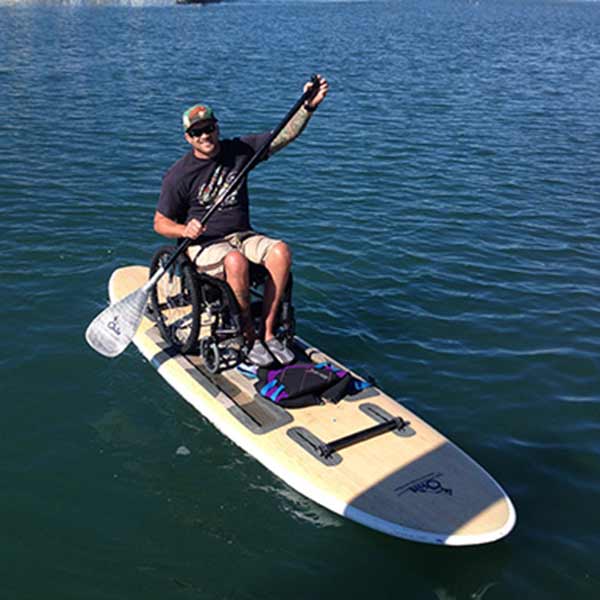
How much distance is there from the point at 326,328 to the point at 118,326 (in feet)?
9.14

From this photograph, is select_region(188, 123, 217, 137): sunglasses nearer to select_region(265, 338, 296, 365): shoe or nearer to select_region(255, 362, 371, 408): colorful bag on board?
select_region(265, 338, 296, 365): shoe

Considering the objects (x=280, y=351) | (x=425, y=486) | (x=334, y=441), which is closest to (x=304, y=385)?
(x=280, y=351)

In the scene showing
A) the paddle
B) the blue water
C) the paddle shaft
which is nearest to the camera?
the blue water

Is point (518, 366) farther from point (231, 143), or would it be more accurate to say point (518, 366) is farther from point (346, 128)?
point (346, 128)

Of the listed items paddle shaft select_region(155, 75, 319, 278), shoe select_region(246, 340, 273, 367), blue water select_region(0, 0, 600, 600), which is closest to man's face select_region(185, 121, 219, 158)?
paddle shaft select_region(155, 75, 319, 278)

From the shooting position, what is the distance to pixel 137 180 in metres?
13.8

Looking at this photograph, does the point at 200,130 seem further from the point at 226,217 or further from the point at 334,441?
the point at 334,441

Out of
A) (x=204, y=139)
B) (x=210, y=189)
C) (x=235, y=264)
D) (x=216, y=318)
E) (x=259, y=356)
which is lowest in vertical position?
(x=259, y=356)

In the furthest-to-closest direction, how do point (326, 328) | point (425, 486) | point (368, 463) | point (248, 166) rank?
point (326, 328) < point (248, 166) < point (368, 463) < point (425, 486)

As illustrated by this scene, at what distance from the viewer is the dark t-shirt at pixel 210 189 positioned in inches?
268

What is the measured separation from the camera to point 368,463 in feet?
18.8

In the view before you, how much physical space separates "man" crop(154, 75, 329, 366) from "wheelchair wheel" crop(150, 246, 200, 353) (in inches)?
10.2

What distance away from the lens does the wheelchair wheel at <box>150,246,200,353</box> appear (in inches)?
265


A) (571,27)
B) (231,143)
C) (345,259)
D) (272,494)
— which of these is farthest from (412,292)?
(571,27)
